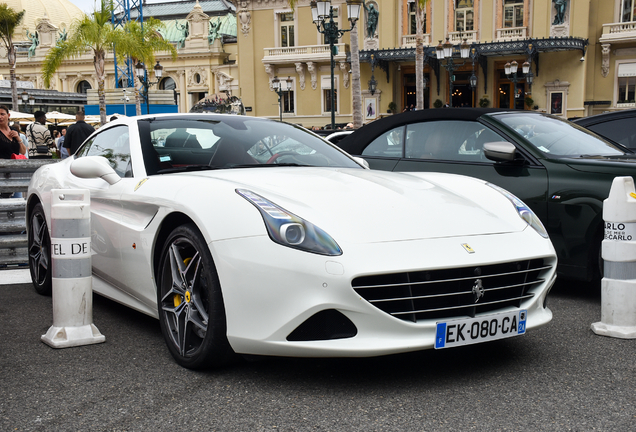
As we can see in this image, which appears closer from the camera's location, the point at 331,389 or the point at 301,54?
the point at 331,389

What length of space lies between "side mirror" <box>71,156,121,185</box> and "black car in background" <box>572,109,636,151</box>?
4.55 metres

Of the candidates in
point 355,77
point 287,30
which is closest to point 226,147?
point 355,77

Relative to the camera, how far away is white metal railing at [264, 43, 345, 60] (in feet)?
145

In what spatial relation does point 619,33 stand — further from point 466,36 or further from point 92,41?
point 92,41

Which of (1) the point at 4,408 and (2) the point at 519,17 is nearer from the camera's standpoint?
(1) the point at 4,408

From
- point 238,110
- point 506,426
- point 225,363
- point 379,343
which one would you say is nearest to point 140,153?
point 225,363

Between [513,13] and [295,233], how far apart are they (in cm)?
3981

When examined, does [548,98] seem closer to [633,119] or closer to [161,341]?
[633,119]

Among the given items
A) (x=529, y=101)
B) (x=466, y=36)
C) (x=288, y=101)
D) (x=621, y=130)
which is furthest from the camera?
(x=288, y=101)

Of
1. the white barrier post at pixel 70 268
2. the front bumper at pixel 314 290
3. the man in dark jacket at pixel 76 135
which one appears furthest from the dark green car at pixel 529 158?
the man in dark jacket at pixel 76 135

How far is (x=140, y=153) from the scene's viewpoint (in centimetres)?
396

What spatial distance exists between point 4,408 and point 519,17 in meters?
40.5

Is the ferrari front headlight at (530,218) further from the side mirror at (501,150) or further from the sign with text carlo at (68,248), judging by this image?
the sign with text carlo at (68,248)

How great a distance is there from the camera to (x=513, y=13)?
39.0m
